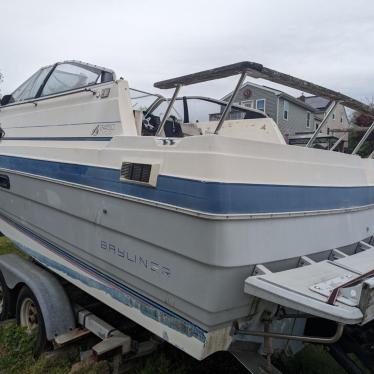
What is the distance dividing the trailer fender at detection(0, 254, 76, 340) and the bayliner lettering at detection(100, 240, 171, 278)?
824mm

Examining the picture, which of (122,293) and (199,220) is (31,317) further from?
(199,220)

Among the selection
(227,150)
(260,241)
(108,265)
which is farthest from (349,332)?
(108,265)

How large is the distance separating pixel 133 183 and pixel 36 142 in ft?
5.59

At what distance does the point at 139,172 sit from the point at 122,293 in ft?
2.71

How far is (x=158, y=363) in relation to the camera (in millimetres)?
3131

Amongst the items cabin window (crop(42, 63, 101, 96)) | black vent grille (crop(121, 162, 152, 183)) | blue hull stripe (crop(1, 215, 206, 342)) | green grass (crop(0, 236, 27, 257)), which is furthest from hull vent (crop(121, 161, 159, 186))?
green grass (crop(0, 236, 27, 257))

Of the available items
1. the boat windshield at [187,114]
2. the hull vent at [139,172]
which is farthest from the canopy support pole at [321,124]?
the hull vent at [139,172]

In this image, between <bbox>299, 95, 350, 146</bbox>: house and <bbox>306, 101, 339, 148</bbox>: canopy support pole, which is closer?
<bbox>306, 101, 339, 148</bbox>: canopy support pole

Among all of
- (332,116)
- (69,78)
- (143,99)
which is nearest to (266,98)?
(332,116)

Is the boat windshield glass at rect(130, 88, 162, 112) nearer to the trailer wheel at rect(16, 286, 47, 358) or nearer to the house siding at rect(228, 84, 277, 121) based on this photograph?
the house siding at rect(228, 84, 277, 121)

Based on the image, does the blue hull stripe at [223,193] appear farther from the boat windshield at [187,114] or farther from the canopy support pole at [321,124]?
the boat windshield at [187,114]

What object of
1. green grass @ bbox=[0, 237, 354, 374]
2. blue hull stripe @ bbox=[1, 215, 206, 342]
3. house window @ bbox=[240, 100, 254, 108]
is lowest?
green grass @ bbox=[0, 237, 354, 374]

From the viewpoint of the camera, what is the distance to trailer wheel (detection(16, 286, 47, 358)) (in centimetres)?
→ 326

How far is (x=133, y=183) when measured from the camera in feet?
8.21
